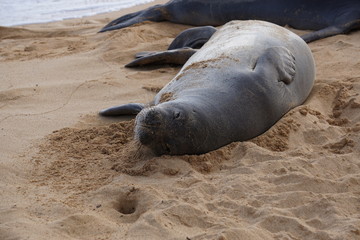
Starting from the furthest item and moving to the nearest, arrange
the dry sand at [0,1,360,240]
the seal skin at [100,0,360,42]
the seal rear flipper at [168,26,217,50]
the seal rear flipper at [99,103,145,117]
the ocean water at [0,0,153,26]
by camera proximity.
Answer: the ocean water at [0,0,153,26], the seal skin at [100,0,360,42], the seal rear flipper at [168,26,217,50], the seal rear flipper at [99,103,145,117], the dry sand at [0,1,360,240]

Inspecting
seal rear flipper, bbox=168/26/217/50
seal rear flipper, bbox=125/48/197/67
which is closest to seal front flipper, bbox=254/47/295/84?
seal rear flipper, bbox=125/48/197/67

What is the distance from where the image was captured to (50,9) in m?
10.8

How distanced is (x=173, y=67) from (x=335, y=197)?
3010 millimetres

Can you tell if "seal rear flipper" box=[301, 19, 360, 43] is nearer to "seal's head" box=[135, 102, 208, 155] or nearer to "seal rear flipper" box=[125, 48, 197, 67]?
"seal rear flipper" box=[125, 48, 197, 67]

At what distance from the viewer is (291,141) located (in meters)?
3.69

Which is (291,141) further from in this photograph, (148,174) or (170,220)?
(170,220)

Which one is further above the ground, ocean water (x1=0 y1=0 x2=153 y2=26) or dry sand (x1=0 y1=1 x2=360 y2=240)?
dry sand (x1=0 y1=1 x2=360 y2=240)

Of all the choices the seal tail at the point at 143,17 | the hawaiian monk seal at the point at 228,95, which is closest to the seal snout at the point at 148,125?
the hawaiian monk seal at the point at 228,95

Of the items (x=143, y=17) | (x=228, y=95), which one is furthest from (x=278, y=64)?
(x=143, y=17)

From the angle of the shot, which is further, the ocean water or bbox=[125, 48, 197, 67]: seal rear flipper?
the ocean water

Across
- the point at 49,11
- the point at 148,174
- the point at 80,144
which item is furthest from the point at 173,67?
the point at 49,11

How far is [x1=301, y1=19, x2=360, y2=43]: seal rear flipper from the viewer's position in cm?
651

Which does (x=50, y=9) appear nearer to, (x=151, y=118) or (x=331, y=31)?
(x=331, y=31)

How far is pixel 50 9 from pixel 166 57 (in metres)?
5.81
